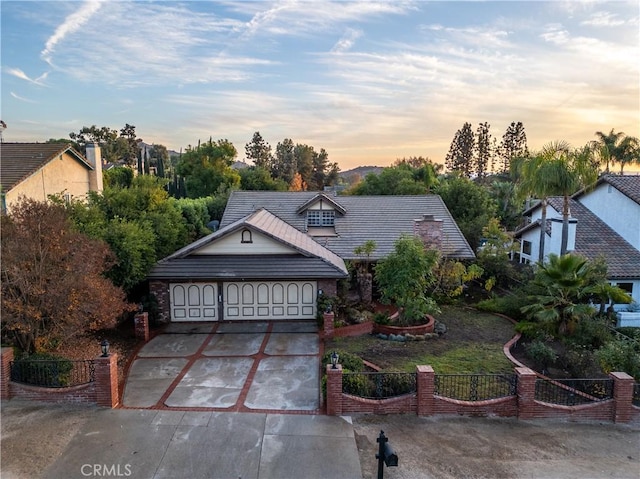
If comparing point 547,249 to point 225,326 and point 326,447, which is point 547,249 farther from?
point 326,447

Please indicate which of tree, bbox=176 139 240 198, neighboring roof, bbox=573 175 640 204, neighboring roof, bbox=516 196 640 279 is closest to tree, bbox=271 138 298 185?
tree, bbox=176 139 240 198

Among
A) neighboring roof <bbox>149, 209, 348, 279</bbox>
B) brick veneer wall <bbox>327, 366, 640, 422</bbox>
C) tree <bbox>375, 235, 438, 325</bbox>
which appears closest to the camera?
brick veneer wall <bbox>327, 366, 640, 422</bbox>

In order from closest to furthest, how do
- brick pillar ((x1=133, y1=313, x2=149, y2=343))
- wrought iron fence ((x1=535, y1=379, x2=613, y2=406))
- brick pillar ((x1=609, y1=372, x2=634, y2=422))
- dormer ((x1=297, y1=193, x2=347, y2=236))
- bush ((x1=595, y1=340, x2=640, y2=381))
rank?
1. brick pillar ((x1=609, y1=372, x2=634, y2=422))
2. wrought iron fence ((x1=535, y1=379, x2=613, y2=406))
3. bush ((x1=595, y1=340, x2=640, y2=381))
4. brick pillar ((x1=133, y1=313, x2=149, y2=343))
5. dormer ((x1=297, y1=193, x2=347, y2=236))

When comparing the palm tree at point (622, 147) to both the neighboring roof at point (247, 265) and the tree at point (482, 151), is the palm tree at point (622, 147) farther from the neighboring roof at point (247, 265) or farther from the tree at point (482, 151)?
the neighboring roof at point (247, 265)

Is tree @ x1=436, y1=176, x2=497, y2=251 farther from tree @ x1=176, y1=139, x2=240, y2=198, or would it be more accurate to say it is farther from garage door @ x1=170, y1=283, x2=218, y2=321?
tree @ x1=176, y1=139, x2=240, y2=198

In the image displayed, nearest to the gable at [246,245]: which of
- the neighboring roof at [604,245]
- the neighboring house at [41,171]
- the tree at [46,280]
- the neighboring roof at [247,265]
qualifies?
the neighboring roof at [247,265]

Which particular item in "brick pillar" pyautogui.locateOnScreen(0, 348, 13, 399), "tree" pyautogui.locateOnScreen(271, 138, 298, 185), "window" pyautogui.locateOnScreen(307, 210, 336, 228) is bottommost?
"brick pillar" pyautogui.locateOnScreen(0, 348, 13, 399)

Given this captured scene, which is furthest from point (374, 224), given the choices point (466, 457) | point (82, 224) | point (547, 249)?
point (466, 457)
